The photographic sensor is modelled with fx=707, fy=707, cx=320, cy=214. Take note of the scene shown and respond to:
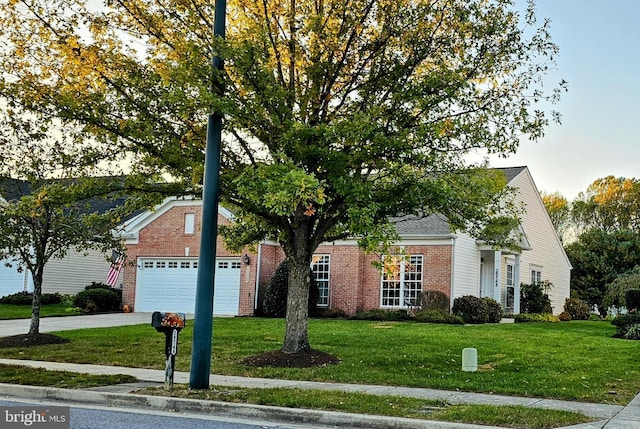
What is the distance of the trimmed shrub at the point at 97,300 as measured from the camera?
29203mm

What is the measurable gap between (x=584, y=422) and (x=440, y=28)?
7.72 metres

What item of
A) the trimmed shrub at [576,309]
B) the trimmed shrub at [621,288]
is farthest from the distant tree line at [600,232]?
the trimmed shrub at [621,288]

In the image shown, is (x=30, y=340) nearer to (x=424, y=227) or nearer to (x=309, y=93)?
(x=309, y=93)

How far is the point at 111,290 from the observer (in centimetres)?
3098

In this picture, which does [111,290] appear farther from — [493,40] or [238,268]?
[493,40]

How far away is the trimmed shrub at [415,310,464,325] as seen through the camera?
24.2 m

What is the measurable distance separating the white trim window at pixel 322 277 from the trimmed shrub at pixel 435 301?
4122 mm

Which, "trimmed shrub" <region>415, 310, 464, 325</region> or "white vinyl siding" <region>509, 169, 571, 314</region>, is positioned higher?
"white vinyl siding" <region>509, 169, 571, 314</region>

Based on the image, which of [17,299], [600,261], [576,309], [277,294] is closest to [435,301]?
[277,294]

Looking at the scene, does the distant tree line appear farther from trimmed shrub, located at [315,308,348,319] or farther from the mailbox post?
the mailbox post

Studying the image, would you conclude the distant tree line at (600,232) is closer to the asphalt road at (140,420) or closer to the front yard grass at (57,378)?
the front yard grass at (57,378)

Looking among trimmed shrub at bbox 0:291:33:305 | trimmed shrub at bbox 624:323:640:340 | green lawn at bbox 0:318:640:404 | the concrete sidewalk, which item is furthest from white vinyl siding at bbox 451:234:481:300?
trimmed shrub at bbox 0:291:33:305

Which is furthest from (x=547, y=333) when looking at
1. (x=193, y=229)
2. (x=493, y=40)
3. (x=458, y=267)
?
(x=193, y=229)

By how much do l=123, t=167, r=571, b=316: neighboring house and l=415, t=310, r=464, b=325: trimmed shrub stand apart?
5.20 feet
